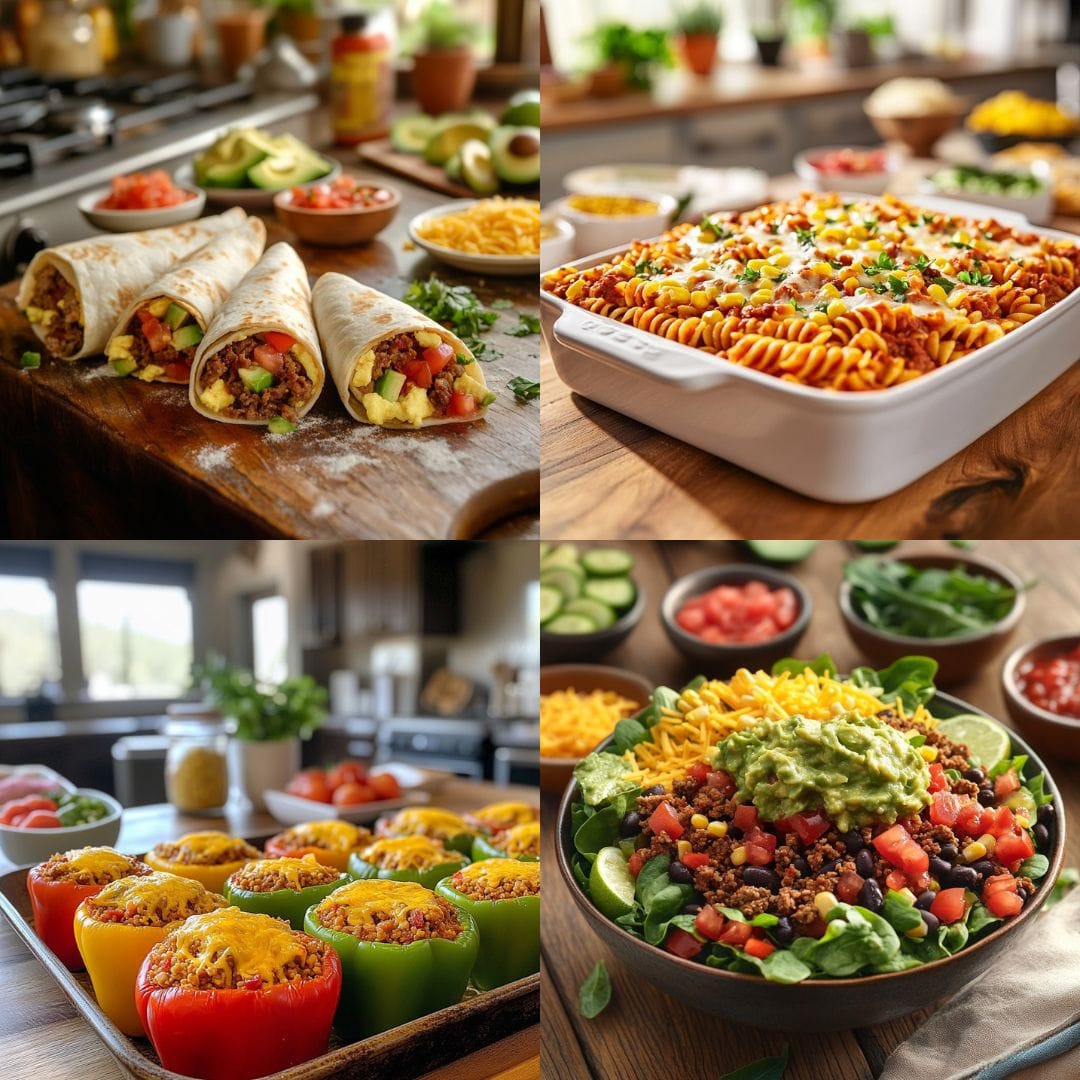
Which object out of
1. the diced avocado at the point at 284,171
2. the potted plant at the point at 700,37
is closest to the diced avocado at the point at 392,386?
the diced avocado at the point at 284,171

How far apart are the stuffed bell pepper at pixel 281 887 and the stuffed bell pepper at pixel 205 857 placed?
107 mm

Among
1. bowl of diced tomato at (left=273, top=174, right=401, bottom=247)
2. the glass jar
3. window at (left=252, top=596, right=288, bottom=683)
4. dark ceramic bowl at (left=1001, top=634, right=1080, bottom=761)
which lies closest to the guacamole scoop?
dark ceramic bowl at (left=1001, top=634, right=1080, bottom=761)

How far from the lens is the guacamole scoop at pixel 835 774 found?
4.68 feet

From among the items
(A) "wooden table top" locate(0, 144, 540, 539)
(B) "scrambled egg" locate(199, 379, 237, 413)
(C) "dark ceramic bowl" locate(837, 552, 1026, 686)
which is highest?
(B) "scrambled egg" locate(199, 379, 237, 413)

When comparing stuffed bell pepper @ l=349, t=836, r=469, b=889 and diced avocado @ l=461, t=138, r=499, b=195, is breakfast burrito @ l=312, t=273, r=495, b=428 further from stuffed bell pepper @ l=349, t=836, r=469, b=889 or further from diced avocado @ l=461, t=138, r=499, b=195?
diced avocado @ l=461, t=138, r=499, b=195

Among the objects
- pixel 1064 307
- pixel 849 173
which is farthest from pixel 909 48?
pixel 1064 307

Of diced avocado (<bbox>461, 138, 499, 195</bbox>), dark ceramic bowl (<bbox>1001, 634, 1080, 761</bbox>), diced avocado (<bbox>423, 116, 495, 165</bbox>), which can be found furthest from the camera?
diced avocado (<bbox>423, 116, 495, 165</bbox>)

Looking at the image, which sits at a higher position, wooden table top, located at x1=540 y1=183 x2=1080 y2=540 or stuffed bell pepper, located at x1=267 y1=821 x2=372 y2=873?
wooden table top, located at x1=540 y1=183 x2=1080 y2=540

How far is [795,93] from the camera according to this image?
17.2 ft

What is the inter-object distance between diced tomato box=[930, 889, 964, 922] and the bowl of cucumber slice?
91cm

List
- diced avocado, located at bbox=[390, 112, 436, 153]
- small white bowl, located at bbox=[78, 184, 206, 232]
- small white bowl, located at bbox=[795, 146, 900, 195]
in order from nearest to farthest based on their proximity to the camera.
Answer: small white bowl, located at bbox=[78, 184, 206, 232]
small white bowl, located at bbox=[795, 146, 900, 195]
diced avocado, located at bbox=[390, 112, 436, 153]

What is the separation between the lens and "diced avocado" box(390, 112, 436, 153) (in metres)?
3.29

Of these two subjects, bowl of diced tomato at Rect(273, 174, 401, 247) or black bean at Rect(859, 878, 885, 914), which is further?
bowl of diced tomato at Rect(273, 174, 401, 247)

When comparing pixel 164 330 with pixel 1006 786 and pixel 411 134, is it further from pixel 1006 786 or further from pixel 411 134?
pixel 411 134
